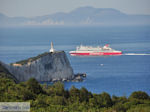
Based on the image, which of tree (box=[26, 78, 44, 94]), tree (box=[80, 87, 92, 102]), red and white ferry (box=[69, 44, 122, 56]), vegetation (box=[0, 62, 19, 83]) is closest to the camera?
tree (box=[80, 87, 92, 102])

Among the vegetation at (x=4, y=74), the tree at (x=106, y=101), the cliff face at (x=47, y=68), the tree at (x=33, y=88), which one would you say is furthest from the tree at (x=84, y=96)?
the cliff face at (x=47, y=68)

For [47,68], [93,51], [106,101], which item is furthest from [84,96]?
[93,51]

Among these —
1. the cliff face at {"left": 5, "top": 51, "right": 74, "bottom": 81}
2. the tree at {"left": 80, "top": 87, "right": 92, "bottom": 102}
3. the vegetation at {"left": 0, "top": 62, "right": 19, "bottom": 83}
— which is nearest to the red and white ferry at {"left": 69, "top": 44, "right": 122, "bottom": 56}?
the cliff face at {"left": 5, "top": 51, "right": 74, "bottom": 81}

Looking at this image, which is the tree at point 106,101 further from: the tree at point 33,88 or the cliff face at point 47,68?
the cliff face at point 47,68

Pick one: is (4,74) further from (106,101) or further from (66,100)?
(106,101)

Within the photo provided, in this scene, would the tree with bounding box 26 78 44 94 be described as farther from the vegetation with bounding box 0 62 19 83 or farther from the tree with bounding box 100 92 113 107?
the vegetation with bounding box 0 62 19 83

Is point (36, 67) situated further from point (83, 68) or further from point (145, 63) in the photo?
point (145, 63)
